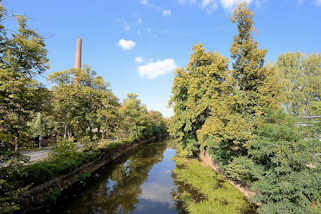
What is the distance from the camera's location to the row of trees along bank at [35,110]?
6.86 meters

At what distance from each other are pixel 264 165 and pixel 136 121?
3124 centimetres

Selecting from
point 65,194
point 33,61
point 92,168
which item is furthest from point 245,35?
point 92,168

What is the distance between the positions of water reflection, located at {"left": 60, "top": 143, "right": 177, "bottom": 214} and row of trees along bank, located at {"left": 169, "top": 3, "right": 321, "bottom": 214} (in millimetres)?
5397

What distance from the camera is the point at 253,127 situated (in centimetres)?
970

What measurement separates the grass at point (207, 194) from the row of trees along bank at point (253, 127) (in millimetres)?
1298

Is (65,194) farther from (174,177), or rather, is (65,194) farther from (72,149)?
(174,177)

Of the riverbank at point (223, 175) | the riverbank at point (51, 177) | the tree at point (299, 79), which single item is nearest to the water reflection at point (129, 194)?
the riverbank at point (51, 177)

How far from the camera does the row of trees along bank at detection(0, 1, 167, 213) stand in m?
6.86

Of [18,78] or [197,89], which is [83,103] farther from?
[197,89]

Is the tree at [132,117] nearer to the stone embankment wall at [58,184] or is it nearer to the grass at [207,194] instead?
the stone embankment wall at [58,184]

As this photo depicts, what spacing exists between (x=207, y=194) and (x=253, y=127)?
242 inches

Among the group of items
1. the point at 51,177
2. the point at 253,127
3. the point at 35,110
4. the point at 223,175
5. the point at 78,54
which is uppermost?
the point at 78,54

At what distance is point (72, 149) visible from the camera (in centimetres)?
1623

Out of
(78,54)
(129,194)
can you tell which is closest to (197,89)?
(129,194)
